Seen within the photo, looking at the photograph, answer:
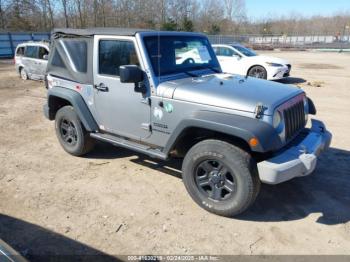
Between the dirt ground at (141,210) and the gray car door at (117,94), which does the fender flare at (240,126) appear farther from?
the dirt ground at (141,210)

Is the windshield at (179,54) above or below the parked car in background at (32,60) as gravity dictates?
above

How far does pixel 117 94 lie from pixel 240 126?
190cm

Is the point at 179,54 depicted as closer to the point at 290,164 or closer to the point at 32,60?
the point at 290,164

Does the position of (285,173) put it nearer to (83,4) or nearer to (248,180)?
(248,180)

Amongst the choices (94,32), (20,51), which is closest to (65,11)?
(20,51)

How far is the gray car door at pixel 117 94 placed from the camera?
14.4ft

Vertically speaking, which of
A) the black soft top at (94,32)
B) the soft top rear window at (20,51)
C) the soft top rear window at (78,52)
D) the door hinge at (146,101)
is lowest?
the door hinge at (146,101)

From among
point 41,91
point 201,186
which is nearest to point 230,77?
point 201,186

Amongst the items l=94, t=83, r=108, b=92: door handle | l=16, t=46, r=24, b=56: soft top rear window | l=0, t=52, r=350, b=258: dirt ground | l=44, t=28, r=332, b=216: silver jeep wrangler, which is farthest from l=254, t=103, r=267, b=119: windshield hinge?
l=16, t=46, r=24, b=56: soft top rear window

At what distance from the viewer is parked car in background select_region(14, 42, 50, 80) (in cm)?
1328

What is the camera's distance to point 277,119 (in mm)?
3666

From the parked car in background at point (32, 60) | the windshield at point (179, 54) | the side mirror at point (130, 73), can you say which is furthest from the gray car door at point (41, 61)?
the side mirror at point (130, 73)

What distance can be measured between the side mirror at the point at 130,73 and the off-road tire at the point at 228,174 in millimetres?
1108

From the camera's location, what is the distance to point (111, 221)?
12.5ft
